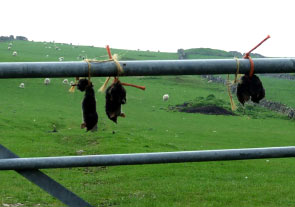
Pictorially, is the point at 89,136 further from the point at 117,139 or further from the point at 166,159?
the point at 166,159

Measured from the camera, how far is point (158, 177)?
1312 centimetres

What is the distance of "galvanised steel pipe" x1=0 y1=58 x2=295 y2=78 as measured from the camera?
315 centimetres

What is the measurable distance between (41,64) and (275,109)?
→ 4320 centimetres

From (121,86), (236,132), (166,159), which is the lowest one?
(236,132)

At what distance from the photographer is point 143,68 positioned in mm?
3254

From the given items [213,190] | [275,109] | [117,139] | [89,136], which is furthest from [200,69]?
[275,109]

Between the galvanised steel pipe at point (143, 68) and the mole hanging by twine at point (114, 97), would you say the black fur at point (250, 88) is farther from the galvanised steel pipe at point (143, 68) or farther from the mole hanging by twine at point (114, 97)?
the mole hanging by twine at point (114, 97)

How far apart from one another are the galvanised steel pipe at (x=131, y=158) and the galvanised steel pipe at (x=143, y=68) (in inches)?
31.3

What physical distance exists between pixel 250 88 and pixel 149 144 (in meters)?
18.3

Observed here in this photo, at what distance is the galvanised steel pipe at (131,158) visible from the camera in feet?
12.1

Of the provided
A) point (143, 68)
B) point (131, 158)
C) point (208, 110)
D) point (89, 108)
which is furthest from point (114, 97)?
point (208, 110)

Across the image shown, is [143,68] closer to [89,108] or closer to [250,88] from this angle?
[89,108]

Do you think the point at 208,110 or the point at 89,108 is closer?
the point at 89,108

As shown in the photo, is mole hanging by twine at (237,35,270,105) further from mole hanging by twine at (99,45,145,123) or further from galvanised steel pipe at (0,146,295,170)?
mole hanging by twine at (99,45,145,123)
